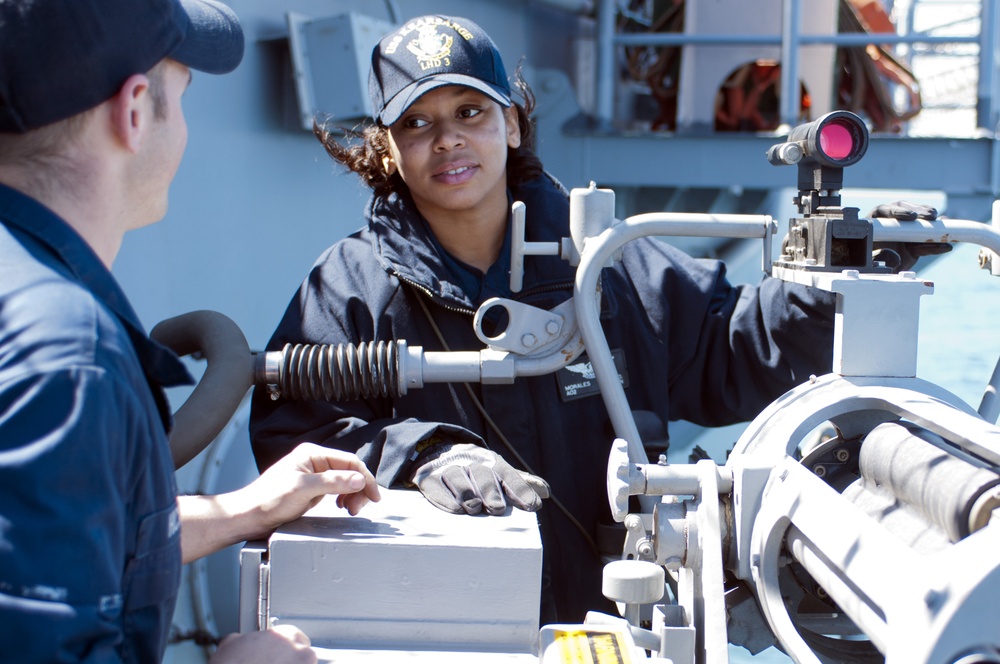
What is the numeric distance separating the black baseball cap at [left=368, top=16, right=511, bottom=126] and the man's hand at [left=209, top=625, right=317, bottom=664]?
2.90ft

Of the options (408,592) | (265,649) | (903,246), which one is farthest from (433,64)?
(265,649)

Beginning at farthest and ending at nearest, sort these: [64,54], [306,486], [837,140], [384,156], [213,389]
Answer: [384,156], [213,389], [837,140], [306,486], [64,54]

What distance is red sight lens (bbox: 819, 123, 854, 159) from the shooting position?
1.17 metres

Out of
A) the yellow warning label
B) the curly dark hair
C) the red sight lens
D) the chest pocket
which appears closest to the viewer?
the chest pocket

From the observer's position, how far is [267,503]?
108 cm

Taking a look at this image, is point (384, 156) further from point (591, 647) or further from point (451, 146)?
point (591, 647)

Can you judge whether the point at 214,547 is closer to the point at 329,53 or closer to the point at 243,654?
the point at 243,654

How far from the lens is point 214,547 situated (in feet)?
3.57

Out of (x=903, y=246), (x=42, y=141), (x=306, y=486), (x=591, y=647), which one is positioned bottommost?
(x=591, y=647)

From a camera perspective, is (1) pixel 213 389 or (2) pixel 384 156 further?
(2) pixel 384 156

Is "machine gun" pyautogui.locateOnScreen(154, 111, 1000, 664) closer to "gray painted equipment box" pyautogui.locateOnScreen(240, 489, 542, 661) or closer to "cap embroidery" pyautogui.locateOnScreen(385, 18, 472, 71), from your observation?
"gray painted equipment box" pyautogui.locateOnScreen(240, 489, 542, 661)

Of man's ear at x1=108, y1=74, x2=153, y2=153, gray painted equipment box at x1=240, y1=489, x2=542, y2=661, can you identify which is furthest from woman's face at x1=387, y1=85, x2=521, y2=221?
man's ear at x1=108, y1=74, x2=153, y2=153

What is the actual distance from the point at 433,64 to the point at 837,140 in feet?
2.02

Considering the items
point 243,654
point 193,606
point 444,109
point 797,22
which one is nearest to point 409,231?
point 444,109
